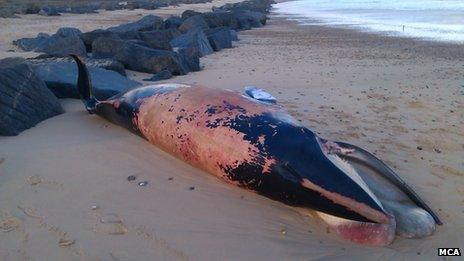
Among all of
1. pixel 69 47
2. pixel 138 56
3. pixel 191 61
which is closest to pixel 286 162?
pixel 138 56

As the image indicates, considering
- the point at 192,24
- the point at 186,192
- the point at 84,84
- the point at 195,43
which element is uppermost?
the point at 192,24

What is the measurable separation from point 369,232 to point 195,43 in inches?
380

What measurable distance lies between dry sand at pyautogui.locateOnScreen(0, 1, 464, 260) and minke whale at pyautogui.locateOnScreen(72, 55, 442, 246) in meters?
0.14

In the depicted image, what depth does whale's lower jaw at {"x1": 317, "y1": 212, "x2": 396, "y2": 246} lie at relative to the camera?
10.0 feet

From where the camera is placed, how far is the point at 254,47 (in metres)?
14.5

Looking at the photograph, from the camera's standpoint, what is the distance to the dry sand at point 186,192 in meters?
3.01

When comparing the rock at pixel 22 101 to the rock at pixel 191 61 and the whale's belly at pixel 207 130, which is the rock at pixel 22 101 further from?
the rock at pixel 191 61

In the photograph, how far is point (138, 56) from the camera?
29.7 ft

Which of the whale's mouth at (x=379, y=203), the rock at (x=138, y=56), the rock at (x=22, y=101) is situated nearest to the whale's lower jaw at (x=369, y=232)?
the whale's mouth at (x=379, y=203)

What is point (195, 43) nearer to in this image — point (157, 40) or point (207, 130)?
point (157, 40)

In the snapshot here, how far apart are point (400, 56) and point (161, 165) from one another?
31.7ft

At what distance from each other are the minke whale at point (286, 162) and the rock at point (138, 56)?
434 centimetres

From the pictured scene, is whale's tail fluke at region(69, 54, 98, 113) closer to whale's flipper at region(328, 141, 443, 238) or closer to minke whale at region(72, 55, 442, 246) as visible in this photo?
minke whale at region(72, 55, 442, 246)

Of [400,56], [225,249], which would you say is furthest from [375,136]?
[400,56]
